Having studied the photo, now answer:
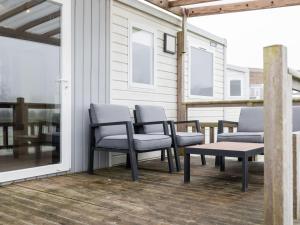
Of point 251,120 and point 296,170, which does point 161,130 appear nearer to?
point 251,120

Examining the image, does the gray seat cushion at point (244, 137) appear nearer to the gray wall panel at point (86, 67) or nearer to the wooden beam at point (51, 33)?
the gray wall panel at point (86, 67)

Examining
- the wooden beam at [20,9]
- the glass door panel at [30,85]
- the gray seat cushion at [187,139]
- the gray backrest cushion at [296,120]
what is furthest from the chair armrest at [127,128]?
the gray backrest cushion at [296,120]

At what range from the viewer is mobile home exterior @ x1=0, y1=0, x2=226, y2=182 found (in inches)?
146

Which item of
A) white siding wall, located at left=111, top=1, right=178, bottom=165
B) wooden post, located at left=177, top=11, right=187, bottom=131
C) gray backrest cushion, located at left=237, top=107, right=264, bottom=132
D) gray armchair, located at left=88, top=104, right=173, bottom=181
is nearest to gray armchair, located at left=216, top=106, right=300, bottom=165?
gray backrest cushion, located at left=237, top=107, right=264, bottom=132

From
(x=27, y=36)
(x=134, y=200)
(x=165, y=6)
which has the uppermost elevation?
(x=165, y=6)

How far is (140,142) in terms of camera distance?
3.43m

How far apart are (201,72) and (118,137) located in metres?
3.61

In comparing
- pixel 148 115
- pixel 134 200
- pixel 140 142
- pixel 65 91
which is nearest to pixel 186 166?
pixel 140 142

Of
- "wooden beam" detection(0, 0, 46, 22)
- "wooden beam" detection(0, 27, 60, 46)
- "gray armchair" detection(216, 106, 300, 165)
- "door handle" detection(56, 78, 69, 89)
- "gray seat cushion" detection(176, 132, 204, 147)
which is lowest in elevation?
"gray seat cushion" detection(176, 132, 204, 147)

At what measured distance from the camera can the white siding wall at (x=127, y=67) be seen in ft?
14.8

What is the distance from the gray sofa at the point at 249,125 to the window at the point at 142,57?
56.1 inches

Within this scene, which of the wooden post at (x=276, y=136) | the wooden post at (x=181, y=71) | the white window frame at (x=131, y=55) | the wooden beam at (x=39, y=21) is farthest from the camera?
the wooden post at (x=181, y=71)

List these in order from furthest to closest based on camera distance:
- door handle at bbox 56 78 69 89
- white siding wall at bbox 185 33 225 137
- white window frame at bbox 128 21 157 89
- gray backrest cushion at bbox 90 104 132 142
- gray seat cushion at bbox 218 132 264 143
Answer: white siding wall at bbox 185 33 225 137, white window frame at bbox 128 21 157 89, gray seat cushion at bbox 218 132 264 143, gray backrest cushion at bbox 90 104 132 142, door handle at bbox 56 78 69 89

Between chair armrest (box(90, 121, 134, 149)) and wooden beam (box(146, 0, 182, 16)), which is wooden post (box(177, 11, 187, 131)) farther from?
chair armrest (box(90, 121, 134, 149))
